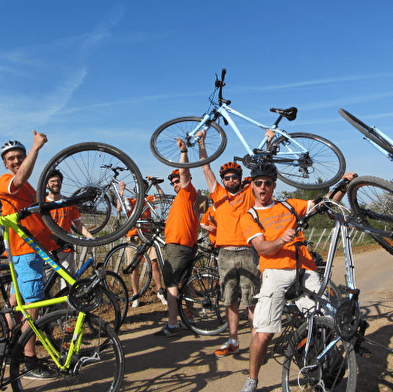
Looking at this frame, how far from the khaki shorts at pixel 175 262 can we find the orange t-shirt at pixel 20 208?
1774 mm

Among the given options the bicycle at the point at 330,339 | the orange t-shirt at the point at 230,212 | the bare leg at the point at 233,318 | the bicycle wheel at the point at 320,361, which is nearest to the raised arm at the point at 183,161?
the orange t-shirt at the point at 230,212

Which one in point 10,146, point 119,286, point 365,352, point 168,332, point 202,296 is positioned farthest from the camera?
point 119,286

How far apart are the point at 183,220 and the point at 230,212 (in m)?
0.92

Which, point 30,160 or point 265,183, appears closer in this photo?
point 30,160

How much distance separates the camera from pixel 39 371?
3234 mm

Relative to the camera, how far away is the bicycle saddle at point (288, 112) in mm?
5103

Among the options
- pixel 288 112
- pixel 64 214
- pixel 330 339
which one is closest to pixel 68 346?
pixel 64 214

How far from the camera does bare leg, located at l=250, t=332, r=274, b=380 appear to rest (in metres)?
3.08

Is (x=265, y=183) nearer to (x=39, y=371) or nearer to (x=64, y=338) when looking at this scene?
(x=64, y=338)

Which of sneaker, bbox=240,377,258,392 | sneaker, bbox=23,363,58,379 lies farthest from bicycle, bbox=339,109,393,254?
sneaker, bbox=23,363,58,379

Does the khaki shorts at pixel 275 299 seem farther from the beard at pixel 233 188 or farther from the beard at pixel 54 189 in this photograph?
the beard at pixel 54 189

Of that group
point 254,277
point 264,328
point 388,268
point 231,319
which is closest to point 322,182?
point 254,277

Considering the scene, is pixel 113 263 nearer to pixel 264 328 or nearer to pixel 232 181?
pixel 232 181

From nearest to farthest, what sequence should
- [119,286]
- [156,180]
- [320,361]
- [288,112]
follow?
[320,361] < [288,112] < [119,286] < [156,180]
